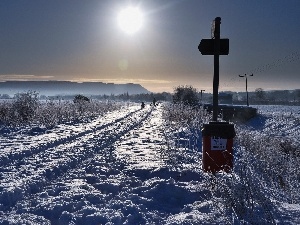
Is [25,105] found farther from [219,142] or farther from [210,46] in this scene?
[219,142]

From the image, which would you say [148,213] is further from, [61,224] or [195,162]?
[195,162]

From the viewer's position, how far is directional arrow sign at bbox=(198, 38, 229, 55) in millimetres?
6246

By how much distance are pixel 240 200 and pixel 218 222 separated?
48 centimetres

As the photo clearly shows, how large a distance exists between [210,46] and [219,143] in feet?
6.29

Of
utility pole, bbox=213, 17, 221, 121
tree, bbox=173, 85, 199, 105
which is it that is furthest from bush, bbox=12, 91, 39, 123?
tree, bbox=173, 85, 199, 105

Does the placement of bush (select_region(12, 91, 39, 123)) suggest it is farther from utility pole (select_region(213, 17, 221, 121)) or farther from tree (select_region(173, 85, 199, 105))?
tree (select_region(173, 85, 199, 105))

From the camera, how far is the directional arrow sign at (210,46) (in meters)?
6.25

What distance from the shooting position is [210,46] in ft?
20.5

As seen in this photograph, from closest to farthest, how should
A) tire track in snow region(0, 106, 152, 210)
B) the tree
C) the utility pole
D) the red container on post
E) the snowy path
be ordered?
the snowy path < tire track in snow region(0, 106, 152, 210) < the red container on post < the utility pole < the tree

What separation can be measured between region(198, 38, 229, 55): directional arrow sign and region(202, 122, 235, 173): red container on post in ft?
4.72

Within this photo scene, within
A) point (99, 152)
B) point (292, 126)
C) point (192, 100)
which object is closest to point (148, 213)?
point (99, 152)

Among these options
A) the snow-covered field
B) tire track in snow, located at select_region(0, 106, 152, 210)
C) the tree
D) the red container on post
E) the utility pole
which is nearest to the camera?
the snow-covered field

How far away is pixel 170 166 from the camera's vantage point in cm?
690

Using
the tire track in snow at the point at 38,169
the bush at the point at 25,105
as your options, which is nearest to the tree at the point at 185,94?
the bush at the point at 25,105
